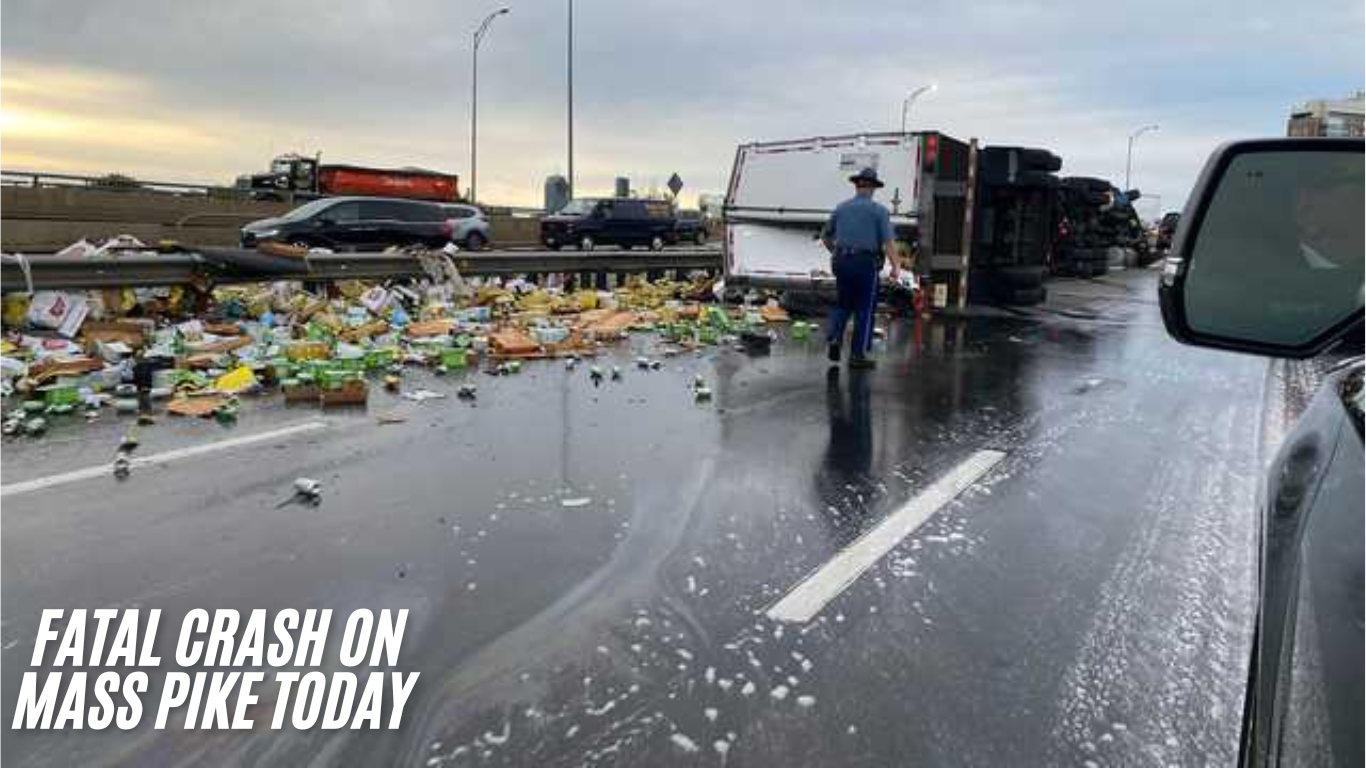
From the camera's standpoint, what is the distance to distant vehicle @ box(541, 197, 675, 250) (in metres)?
36.4

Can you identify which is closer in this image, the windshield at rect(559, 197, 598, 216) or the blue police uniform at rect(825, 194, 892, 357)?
the blue police uniform at rect(825, 194, 892, 357)

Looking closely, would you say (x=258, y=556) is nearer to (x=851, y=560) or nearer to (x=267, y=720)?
(x=267, y=720)

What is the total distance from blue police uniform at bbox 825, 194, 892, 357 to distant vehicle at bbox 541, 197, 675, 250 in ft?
85.4

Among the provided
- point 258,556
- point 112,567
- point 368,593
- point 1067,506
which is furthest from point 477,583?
point 1067,506

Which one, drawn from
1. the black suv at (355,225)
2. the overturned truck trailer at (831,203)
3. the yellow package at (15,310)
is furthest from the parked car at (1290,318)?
the black suv at (355,225)

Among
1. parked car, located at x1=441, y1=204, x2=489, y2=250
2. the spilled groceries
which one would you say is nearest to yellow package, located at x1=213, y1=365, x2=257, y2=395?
the spilled groceries

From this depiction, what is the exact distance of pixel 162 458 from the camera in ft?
19.6

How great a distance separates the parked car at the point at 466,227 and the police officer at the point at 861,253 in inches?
812

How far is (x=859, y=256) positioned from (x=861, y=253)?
0.11ft

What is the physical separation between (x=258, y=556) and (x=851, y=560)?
236 centimetres

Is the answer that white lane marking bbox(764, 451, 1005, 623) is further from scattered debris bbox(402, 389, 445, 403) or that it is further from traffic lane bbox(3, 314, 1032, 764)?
scattered debris bbox(402, 389, 445, 403)

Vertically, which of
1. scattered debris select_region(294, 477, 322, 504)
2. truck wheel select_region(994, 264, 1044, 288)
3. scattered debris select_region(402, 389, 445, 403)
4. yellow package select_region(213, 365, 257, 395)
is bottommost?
scattered debris select_region(294, 477, 322, 504)

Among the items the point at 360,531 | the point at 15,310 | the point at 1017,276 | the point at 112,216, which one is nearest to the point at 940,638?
the point at 360,531

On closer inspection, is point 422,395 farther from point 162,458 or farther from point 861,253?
point 861,253
